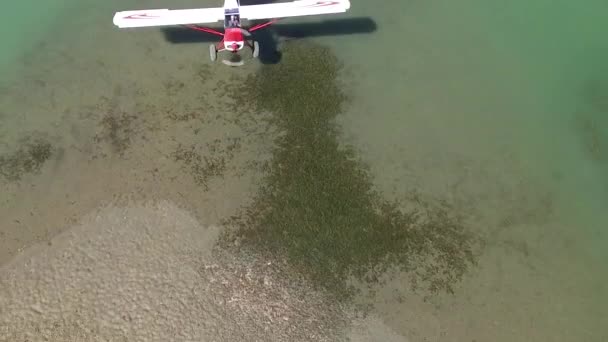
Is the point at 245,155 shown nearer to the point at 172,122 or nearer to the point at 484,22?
the point at 172,122

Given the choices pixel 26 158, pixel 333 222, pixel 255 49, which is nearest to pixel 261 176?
pixel 333 222


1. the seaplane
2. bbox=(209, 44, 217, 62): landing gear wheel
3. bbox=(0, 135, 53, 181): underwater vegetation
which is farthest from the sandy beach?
the seaplane

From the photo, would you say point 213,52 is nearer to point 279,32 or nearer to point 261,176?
point 279,32

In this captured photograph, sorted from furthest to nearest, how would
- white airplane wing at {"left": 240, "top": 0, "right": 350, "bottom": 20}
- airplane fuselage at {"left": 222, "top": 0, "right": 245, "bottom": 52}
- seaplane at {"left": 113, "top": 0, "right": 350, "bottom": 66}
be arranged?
white airplane wing at {"left": 240, "top": 0, "right": 350, "bottom": 20} < seaplane at {"left": 113, "top": 0, "right": 350, "bottom": 66} < airplane fuselage at {"left": 222, "top": 0, "right": 245, "bottom": 52}

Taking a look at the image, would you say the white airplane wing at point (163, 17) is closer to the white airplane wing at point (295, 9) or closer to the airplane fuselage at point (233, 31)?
the airplane fuselage at point (233, 31)

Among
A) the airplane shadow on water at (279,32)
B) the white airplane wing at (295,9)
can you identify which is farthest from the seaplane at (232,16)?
the airplane shadow on water at (279,32)

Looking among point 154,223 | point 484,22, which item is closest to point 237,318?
point 154,223

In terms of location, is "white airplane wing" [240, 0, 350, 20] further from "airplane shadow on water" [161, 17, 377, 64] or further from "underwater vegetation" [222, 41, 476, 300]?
"underwater vegetation" [222, 41, 476, 300]
